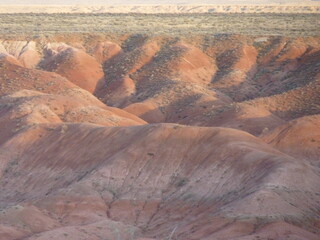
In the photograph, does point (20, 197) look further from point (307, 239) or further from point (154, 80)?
point (154, 80)

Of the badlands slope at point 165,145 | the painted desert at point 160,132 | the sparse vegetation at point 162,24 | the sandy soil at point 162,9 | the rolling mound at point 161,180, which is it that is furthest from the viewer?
the sandy soil at point 162,9

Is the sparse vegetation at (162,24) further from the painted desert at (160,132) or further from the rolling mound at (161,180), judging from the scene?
the rolling mound at (161,180)

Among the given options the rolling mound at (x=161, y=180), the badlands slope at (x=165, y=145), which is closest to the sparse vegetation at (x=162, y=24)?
the badlands slope at (x=165, y=145)

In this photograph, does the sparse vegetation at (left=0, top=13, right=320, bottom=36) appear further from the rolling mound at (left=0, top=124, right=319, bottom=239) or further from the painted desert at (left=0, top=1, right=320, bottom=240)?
the rolling mound at (left=0, top=124, right=319, bottom=239)

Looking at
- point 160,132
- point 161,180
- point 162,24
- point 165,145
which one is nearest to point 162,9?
point 162,24

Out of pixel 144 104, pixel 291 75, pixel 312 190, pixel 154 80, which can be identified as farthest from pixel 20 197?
pixel 291 75

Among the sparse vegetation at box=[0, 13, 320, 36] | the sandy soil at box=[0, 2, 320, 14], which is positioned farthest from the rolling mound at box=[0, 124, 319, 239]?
the sandy soil at box=[0, 2, 320, 14]
